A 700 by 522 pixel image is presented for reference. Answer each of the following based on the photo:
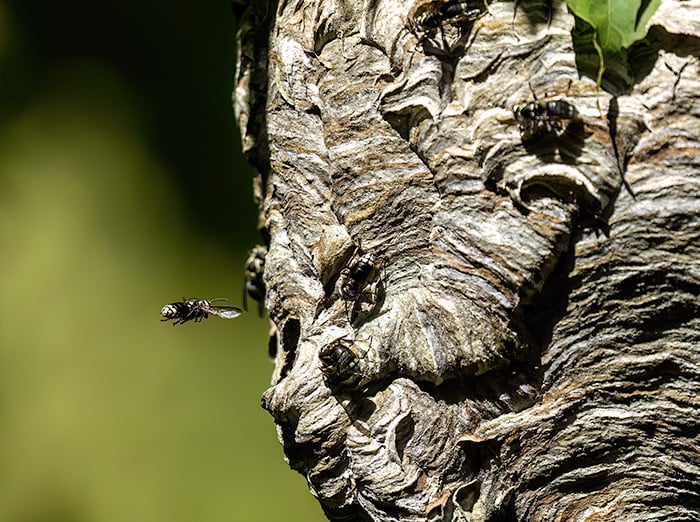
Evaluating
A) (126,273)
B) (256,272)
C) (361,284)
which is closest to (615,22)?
(361,284)

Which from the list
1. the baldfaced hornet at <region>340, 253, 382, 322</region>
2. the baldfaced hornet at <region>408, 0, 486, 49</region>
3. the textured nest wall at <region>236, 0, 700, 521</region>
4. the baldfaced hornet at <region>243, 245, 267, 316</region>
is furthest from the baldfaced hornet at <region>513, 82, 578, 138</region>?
the baldfaced hornet at <region>243, 245, 267, 316</region>

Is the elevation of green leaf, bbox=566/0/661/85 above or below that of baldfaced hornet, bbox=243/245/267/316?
below

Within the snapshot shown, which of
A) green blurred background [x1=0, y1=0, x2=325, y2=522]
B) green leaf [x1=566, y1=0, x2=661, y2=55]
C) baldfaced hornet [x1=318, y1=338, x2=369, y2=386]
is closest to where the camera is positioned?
green leaf [x1=566, y1=0, x2=661, y2=55]

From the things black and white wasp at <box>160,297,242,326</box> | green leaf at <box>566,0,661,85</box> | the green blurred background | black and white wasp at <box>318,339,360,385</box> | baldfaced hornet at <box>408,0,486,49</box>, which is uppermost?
the green blurred background

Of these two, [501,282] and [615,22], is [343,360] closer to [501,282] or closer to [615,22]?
[501,282]

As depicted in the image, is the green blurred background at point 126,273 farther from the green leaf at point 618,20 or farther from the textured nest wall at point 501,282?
the green leaf at point 618,20

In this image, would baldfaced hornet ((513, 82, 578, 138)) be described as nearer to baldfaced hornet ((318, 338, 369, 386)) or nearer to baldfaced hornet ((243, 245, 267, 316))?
baldfaced hornet ((318, 338, 369, 386))

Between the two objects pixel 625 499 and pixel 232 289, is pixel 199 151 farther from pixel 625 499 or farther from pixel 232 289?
pixel 625 499

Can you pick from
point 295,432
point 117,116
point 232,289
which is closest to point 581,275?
point 295,432
